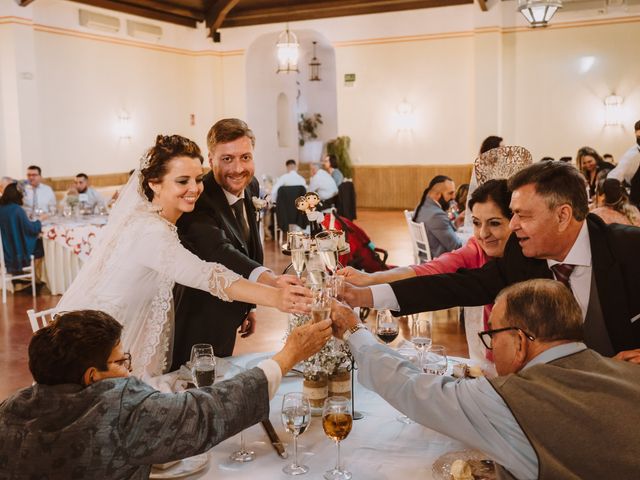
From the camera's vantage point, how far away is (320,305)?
6.75ft

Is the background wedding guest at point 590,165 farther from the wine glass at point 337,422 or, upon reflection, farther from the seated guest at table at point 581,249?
the wine glass at point 337,422

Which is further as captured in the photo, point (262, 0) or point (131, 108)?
point (262, 0)

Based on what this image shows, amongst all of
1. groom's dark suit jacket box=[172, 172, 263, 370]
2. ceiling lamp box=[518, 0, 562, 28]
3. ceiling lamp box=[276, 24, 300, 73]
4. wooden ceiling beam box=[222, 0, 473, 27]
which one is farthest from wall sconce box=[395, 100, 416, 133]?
groom's dark suit jacket box=[172, 172, 263, 370]

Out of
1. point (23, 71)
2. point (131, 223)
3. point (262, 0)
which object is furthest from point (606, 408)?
point (262, 0)

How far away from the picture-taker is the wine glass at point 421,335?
91.0 inches

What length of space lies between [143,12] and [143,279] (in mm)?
12570

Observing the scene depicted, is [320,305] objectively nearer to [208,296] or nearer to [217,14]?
[208,296]

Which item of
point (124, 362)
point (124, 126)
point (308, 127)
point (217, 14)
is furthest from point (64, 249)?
point (308, 127)

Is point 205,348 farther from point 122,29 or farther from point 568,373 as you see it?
point 122,29

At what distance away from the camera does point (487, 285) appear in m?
2.55

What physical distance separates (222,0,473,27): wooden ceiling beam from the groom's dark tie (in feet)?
38.9

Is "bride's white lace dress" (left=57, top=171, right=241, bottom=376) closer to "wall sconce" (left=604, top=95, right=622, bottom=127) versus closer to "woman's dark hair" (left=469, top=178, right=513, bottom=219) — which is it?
"woman's dark hair" (left=469, top=178, right=513, bottom=219)

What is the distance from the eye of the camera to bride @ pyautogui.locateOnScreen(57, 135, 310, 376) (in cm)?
239

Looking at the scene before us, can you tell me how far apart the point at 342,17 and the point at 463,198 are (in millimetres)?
8111
